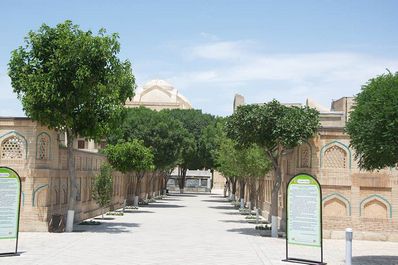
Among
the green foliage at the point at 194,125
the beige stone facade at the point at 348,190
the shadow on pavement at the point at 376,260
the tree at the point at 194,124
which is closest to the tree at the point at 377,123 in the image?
the shadow on pavement at the point at 376,260

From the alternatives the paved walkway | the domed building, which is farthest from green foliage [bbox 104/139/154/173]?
the domed building

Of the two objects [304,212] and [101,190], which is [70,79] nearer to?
[101,190]

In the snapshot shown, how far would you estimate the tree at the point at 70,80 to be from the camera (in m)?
22.5

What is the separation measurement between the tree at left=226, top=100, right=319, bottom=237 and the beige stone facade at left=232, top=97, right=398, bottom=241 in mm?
1007

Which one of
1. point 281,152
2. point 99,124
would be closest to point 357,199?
point 281,152

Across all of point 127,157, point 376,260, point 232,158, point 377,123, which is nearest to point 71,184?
point 376,260

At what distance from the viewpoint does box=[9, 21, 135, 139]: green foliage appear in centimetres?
2248

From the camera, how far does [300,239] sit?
16.2m

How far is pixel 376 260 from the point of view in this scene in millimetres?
17266

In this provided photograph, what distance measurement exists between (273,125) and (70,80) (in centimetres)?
866

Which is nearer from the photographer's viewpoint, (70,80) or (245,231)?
(70,80)

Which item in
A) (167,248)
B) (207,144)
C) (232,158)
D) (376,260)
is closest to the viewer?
(376,260)

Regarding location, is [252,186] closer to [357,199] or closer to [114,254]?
[357,199]

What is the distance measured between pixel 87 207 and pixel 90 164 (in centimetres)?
252
